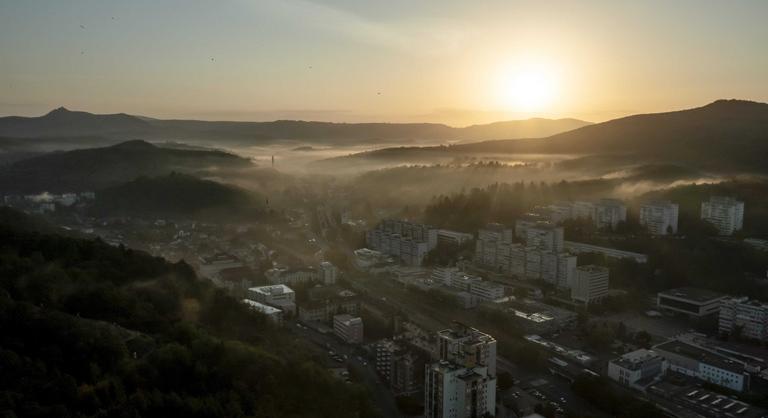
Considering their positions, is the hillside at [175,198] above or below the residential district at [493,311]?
above

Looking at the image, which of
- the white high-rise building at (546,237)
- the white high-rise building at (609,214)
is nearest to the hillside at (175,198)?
the white high-rise building at (546,237)

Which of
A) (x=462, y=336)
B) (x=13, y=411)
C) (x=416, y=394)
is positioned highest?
(x=13, y=411)

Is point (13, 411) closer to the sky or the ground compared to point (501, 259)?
closer to the sky

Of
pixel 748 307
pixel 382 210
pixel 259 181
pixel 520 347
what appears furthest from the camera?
pixel 259 181

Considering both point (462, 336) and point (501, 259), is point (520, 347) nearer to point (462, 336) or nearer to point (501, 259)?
point (462, 336)

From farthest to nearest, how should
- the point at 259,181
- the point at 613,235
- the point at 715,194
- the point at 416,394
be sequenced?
the point at 259,181 → the point at 715,194 → the point at 613,235 → the point at 416,394

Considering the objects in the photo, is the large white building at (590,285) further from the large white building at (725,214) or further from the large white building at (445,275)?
the large white building at (725,214)

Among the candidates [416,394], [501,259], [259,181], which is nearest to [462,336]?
[416,394]

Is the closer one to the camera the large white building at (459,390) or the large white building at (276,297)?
the large white building at (459,390)
